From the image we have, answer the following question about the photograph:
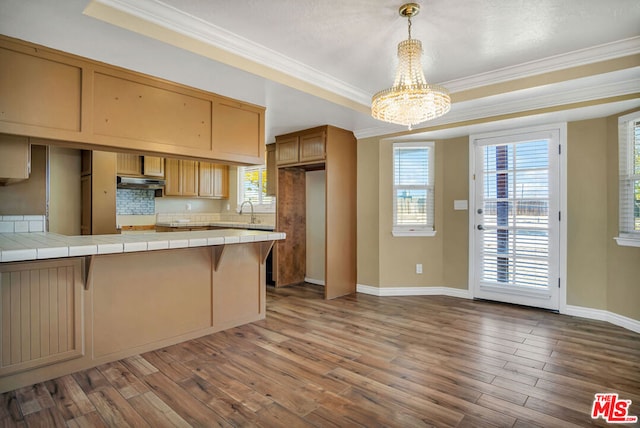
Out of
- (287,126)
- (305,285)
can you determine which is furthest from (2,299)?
(305,285)

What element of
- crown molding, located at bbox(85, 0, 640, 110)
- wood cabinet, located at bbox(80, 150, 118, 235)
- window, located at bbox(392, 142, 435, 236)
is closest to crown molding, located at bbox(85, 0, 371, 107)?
crown molding, located at bbox(85, 0, 640, 110)

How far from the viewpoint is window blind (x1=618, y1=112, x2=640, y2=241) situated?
3294 millimetres

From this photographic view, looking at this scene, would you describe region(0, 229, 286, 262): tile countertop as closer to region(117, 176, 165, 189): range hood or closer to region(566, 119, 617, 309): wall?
region(117, 176, 165, 189): range hood

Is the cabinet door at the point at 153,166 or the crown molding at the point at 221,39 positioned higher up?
the crown molding at the point at 221,39

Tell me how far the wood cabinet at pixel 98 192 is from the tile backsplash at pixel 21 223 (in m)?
0.99

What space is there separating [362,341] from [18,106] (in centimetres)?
302

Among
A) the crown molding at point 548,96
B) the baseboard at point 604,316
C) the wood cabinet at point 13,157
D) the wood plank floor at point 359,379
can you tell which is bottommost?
the wood plank floor at point 359,379

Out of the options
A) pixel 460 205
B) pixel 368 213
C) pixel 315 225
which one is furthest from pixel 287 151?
pixel 460 205

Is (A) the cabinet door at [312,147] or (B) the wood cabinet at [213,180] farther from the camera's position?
(B) the wood cabinet at [213,180]

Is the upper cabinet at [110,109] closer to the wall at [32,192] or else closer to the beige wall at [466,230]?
the wall at [32,192]

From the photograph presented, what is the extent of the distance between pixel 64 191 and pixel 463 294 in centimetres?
558

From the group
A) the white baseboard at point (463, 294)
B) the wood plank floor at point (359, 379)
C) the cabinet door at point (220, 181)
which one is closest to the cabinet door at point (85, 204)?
the cabinet door at point (220, 181)

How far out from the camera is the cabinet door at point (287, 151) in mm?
4926

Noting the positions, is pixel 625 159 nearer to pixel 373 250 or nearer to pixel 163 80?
pixel 373 250
